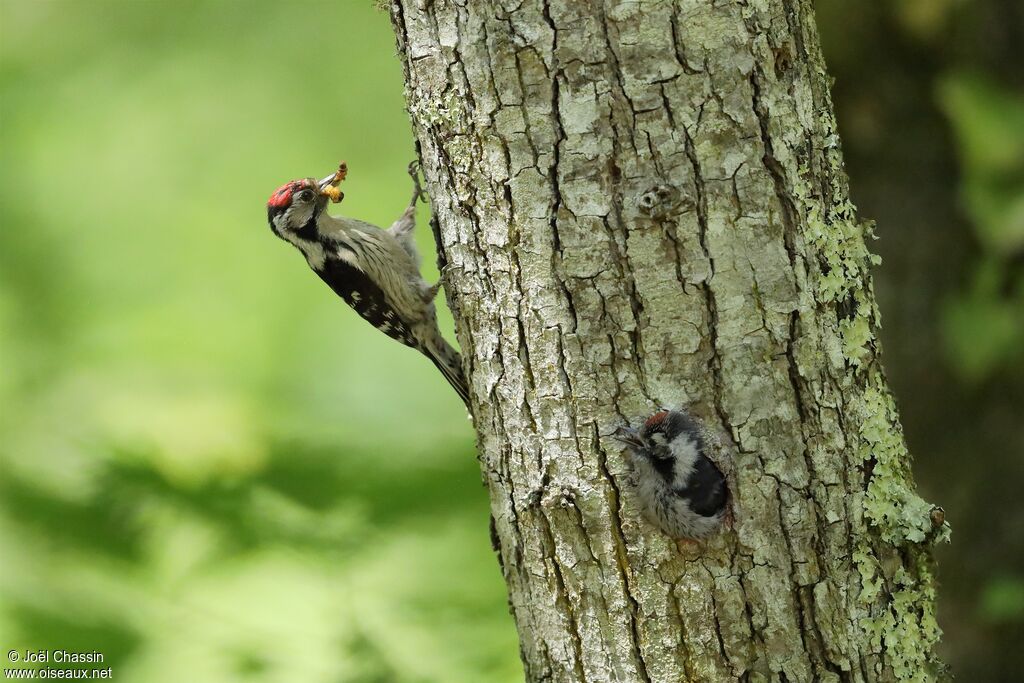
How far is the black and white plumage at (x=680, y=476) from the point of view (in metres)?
1.58

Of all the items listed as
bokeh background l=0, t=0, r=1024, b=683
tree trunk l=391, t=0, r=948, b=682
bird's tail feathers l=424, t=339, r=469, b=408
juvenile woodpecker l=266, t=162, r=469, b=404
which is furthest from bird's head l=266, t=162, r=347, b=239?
tree trunk l=391, t=0, r=948, b=682

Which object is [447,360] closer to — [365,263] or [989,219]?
[365,263]

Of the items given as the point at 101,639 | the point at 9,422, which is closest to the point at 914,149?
the point at 101,639

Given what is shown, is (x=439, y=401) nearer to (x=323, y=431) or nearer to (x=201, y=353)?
(x=323, y=431)

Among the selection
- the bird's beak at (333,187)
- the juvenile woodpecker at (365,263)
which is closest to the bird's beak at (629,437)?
the juvenile woodpecker at (365,263)

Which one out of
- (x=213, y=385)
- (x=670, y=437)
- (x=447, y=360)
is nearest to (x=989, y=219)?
(x=447, y=360)

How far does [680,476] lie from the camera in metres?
1.58

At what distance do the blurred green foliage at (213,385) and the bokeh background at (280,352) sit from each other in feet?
0.03

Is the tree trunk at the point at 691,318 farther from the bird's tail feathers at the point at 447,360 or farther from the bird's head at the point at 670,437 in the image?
the bird's tail feathers at the point at 447,360

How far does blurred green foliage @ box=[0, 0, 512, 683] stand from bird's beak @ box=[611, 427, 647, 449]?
168cm

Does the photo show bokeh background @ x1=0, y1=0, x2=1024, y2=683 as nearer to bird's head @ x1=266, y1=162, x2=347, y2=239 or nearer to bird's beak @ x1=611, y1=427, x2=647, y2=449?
bird's head @ x1=266, y1=162, x2=347, y2=239

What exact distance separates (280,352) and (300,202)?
66 centimetres

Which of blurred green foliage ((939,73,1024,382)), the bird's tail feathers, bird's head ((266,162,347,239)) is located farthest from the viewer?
bird's head ((266,162,347,239))

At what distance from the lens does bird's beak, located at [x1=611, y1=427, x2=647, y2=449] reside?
1.61m
